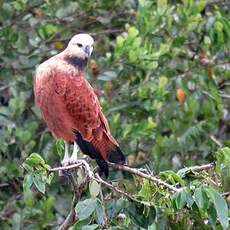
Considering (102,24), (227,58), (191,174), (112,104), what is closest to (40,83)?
(112,104)

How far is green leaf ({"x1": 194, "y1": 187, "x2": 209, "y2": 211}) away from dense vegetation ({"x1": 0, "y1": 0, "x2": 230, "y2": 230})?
125 centimetres

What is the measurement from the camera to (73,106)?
3643 mm

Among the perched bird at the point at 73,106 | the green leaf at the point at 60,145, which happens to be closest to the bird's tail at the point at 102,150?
the perched bird at the point at 73,106

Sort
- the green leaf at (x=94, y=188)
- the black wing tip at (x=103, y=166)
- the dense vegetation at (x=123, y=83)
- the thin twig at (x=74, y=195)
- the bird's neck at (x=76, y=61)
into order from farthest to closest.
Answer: the dense vegetation at (x=123, y=83) < the bird's neck at (x=76, y=61) < the black wing tip at (x=103, y=166) < the thin twig at (x=74, y=195) < the green leaf at (x=94, y=188)

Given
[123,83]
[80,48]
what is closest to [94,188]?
[80,48]

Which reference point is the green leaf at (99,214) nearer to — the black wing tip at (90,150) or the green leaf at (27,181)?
the green leaf at (27,181)

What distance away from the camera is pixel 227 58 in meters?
5.07

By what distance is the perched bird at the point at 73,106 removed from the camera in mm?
3562

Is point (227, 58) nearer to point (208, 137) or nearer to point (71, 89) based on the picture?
point (208, 137)

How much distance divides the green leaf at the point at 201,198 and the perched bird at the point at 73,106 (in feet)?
3.74

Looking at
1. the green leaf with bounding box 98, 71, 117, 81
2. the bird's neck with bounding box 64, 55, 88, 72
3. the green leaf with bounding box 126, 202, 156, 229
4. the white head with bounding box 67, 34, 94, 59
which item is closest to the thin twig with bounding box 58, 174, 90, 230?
the green leaf with bounding box 126, 202, 156, 229

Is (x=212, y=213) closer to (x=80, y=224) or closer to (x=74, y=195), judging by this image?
(x=80, y=224)

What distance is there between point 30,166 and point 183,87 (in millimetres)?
2631

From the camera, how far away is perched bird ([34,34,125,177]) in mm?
3562
